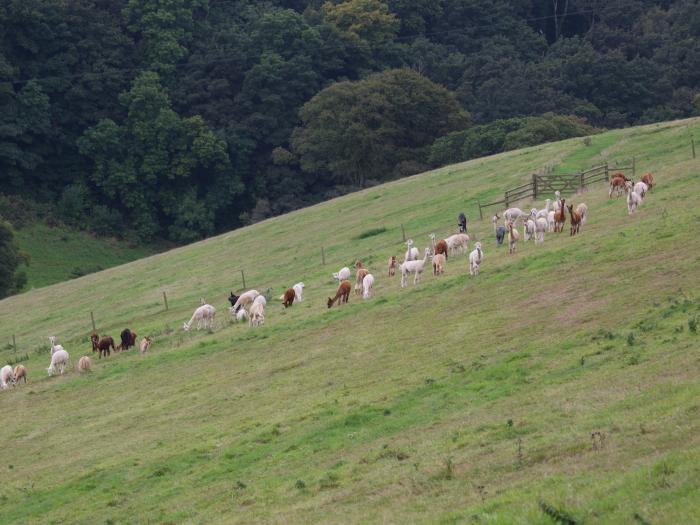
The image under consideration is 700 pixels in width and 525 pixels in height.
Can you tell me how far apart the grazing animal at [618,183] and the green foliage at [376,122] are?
39916 millimetres

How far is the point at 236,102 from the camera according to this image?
97812 millimetres

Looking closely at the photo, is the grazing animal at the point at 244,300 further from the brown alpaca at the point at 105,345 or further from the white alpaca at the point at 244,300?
the brown alpaca at the point at 105,345

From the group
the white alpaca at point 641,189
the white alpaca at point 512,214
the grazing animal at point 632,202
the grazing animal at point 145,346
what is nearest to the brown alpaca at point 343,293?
the grazing animal at point 145,346

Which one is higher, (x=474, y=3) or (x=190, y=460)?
→ (x=474, y=3)

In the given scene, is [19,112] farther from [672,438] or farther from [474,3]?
[672,438]

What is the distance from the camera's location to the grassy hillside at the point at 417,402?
60.0 feet

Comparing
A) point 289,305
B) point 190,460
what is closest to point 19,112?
point 289,305

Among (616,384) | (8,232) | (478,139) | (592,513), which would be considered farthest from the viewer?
(478,139)

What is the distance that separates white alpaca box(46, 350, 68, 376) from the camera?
132 feet

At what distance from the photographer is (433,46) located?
110625 mm

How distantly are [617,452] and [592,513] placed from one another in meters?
2.69

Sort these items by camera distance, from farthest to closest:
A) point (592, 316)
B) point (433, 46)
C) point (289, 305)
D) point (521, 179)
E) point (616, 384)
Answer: point (433, 46) < point (521, 179) < point (289, 305) < point (592, 316) < point (616, 384)

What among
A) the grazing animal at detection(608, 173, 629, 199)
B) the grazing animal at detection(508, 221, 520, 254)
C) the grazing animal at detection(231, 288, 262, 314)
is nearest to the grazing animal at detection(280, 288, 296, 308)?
the grazing animal at detection(231, 288, 262, 314)

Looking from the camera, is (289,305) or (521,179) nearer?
(289,305)
